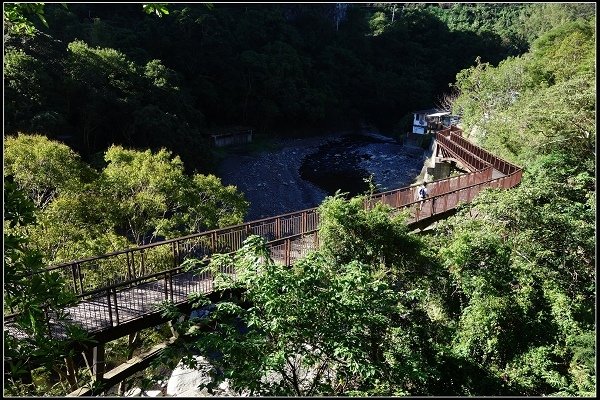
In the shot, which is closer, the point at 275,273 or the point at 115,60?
the point at 275,273

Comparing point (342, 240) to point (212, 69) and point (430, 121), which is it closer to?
point (212, 69)

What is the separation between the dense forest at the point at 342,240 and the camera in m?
5.62

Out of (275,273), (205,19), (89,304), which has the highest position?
(205,19)

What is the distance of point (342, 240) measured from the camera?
921 cm

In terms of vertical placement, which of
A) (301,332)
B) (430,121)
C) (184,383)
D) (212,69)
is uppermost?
(212,69)

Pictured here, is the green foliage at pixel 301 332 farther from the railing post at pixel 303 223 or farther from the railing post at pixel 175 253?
the railing post at pixel 303 223

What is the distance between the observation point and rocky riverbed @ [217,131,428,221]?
31.4 meters

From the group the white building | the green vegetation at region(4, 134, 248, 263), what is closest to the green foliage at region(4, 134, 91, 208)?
the green vegetation at region(4, 134, 248, 263)

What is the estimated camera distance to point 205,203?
1434cm

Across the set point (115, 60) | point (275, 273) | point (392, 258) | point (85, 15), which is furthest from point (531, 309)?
point (85, 15)

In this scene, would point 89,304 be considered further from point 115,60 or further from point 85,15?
point 85,15

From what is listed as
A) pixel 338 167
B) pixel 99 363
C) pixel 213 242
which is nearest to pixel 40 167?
pixel 213 242

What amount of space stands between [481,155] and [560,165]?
7.52 m

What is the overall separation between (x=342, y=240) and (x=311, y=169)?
102 feet
